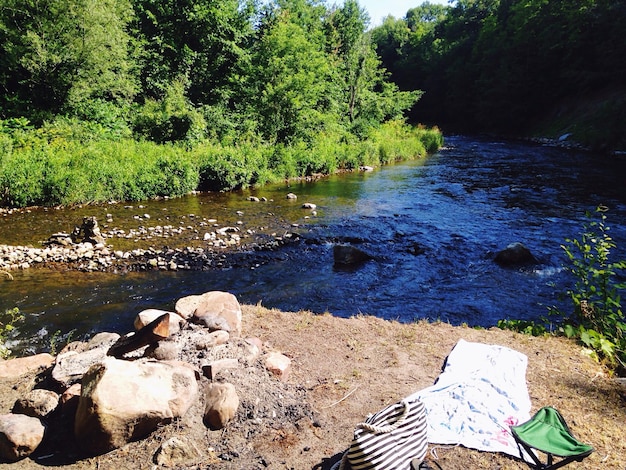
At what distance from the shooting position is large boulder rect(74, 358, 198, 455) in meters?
3.61

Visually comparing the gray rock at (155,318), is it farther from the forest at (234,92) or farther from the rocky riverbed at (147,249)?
the forest at (234,92)

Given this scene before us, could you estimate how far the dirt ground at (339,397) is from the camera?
142 inches

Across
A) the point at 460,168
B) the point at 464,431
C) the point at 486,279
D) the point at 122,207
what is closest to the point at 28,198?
the point at 122,207

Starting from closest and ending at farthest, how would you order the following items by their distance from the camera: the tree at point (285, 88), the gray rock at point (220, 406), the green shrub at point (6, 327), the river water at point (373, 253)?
the gray rock at point (220, 406) → the green shrub at point (6, 327) → the river water at point (373, 253) → the tree at point (285, 88)

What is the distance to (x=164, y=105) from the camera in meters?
22.5

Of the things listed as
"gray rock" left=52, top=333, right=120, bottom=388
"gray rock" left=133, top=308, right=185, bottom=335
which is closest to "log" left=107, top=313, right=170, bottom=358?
"gray rock" left=52, top=333, right=120, bottom=388

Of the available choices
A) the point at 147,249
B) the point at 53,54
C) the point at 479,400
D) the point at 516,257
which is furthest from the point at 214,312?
the point at 53,54

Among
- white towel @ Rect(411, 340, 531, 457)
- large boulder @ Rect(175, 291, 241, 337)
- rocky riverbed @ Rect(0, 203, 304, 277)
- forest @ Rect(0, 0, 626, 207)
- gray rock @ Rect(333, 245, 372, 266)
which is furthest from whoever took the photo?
forest @ Rect(0, 0, 626, 207)

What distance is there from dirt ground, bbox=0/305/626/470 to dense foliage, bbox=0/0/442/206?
12701mm

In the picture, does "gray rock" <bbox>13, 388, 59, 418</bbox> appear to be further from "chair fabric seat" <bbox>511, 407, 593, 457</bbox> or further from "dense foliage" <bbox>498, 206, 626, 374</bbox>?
"dense foliage" <bbox>498, 206, 626, 374</bbox>

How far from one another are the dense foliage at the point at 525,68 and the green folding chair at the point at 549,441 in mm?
32848

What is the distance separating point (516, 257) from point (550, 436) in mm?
8151

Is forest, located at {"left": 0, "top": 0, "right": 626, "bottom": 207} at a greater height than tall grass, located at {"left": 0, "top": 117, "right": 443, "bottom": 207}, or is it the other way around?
forest, located at {"left": 0, "top": 0, "right": 626, "bottom": 207}

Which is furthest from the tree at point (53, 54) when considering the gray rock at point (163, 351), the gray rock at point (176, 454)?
the gray rock at point (176, 454)
